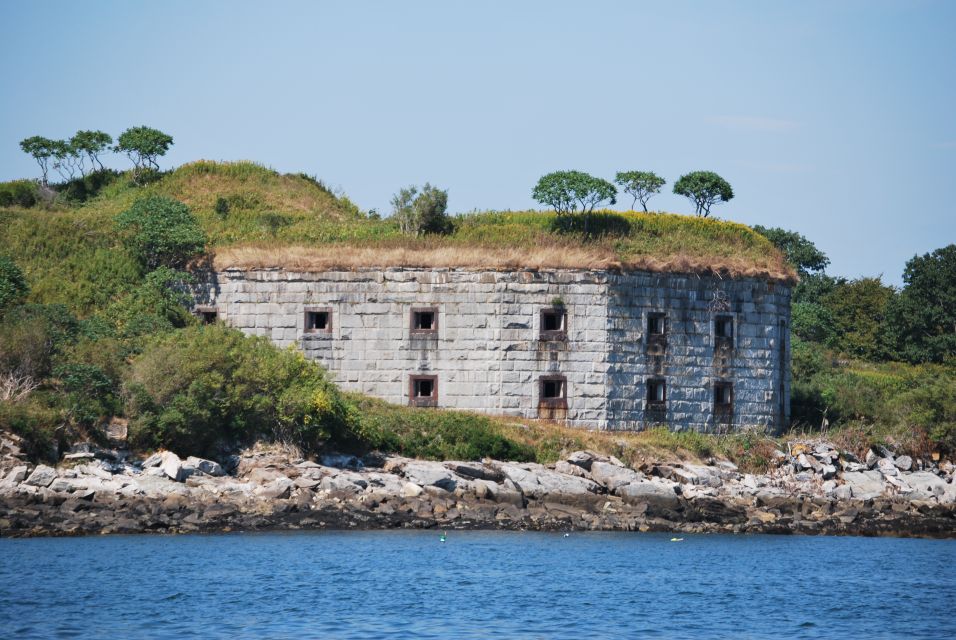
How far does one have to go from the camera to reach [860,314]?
258ft

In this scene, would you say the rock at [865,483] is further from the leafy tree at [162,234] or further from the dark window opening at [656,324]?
the leafy tree at [162,234]

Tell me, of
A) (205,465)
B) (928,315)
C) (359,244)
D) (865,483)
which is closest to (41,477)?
(205,465)

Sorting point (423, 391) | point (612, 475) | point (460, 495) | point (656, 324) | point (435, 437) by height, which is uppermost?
point (656, 324)

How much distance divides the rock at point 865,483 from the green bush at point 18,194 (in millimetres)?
38181

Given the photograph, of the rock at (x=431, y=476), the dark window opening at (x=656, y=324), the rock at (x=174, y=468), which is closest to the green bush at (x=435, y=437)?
the rock at (x=431, y=476)

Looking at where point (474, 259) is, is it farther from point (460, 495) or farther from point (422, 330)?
point (460, 495)

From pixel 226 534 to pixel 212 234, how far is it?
66.1ft

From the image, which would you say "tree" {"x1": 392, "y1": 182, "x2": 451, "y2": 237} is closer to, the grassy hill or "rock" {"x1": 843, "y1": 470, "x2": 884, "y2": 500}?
the grassy hill

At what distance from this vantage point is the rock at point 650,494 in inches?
1626

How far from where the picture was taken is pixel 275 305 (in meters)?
48.8

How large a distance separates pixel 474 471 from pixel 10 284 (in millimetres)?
17223

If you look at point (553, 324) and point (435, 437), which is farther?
point (553, 324)

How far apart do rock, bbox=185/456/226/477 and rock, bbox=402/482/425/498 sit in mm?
5489

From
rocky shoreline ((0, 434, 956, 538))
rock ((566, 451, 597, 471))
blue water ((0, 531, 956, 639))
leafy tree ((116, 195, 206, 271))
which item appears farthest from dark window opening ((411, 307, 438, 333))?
blue water ((0, 531, 956, 639))
